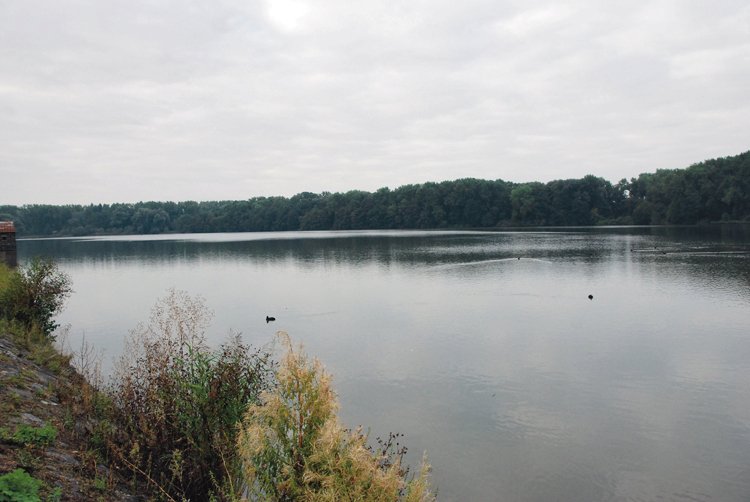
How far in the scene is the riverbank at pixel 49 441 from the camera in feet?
25.2

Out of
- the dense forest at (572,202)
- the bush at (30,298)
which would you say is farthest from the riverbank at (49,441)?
the dense forest at (572,202)

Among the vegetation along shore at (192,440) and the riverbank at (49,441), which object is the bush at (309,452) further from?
the riverbank at (49,441)

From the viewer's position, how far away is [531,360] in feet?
68.6

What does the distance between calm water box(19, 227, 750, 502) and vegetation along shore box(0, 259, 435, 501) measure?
9.71 feet

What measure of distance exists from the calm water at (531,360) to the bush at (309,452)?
525 centimetres

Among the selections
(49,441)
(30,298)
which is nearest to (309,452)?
(49,441)

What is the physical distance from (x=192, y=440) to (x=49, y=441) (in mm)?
2339

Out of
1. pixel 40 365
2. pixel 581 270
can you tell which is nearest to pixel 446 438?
pixel 40 365

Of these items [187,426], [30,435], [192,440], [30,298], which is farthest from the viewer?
[30,298]

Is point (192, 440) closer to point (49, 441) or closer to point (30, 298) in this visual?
point (49, 441)

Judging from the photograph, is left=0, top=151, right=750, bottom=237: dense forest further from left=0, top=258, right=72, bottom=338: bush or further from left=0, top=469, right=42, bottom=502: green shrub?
left=0, top=469, right=42, bottom=502: green shrub

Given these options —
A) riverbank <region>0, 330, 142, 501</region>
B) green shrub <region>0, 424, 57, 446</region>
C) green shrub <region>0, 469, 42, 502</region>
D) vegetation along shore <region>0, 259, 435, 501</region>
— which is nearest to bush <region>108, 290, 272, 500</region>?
vegetation along shore <region>0, 259, 435, 501</region>

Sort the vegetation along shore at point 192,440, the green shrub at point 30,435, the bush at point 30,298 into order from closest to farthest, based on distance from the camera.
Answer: the vegetation along shore at point 192,440, the green shrub at point 30,435, the bush at point 30,298

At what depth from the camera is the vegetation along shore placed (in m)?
6.48
